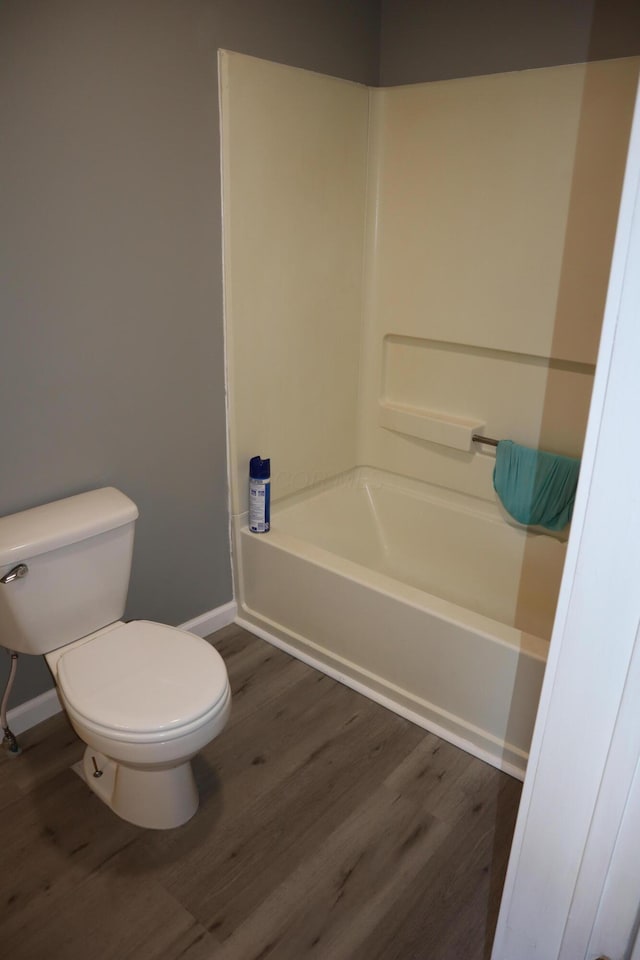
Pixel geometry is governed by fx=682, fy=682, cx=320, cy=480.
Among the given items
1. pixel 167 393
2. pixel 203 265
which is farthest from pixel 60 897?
pixel 203 265

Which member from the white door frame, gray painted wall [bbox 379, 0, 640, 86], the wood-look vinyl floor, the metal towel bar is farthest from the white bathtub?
gray painted wall [bbox 379, 0, 640, 86]

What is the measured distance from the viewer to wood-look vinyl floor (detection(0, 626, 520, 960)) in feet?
4.90

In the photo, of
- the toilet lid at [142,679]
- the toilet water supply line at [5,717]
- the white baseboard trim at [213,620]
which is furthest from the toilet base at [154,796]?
the white baseboard trim at [213,620]

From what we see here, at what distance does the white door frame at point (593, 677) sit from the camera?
714mm

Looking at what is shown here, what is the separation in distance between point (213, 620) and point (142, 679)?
86 centimetres

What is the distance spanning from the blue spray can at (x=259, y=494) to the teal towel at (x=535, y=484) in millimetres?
808

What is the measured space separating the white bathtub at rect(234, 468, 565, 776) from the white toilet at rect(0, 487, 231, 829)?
59cm

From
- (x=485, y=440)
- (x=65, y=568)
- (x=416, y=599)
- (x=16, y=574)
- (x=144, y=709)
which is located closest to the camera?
(x=144, y=709)

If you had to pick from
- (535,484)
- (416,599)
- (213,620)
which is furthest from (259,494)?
(535,484)

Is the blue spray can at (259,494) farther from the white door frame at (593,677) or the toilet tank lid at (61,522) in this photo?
the white door frame at (593,677)

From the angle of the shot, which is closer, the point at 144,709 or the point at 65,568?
the point at 144,709

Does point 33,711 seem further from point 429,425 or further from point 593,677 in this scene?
point 593,677

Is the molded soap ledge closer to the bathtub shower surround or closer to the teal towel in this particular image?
the bathtub shower surround

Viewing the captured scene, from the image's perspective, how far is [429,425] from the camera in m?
2.57
